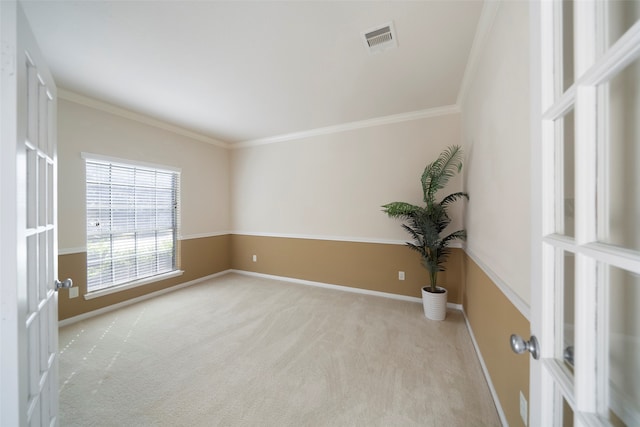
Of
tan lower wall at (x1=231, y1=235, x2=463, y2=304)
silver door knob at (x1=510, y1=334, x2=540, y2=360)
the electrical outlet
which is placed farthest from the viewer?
tan lower wall at (x1=231, y1=235, x2=463, y2=304)

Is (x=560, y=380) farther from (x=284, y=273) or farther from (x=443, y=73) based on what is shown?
(x=284, y=273)

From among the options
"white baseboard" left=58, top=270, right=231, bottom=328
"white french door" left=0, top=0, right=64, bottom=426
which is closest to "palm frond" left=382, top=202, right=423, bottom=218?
"white french door" left=0, top=0, right=64, bottom=426

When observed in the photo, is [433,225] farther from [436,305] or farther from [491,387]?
[491,387]

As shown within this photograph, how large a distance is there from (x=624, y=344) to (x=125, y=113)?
4.48 m

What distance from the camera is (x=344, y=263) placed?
3594 mm

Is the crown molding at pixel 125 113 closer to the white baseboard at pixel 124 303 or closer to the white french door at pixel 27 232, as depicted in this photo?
the white french door at pixel 27 232

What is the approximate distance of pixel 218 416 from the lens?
4.67 feet

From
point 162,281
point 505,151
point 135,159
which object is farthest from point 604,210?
point 162,281

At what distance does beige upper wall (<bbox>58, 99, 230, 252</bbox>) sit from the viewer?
8.42ft

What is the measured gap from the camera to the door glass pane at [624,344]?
1.37 ft

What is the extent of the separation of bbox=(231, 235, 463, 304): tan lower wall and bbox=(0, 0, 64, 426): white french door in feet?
9.78

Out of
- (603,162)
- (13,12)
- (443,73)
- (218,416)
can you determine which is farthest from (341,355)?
(443,73)

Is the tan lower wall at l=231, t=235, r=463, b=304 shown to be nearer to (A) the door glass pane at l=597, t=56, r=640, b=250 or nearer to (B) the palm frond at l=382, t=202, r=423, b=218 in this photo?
(B) the palm frond at l=382, t=202, r=423, b=218

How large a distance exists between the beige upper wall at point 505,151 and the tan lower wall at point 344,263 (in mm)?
1140
